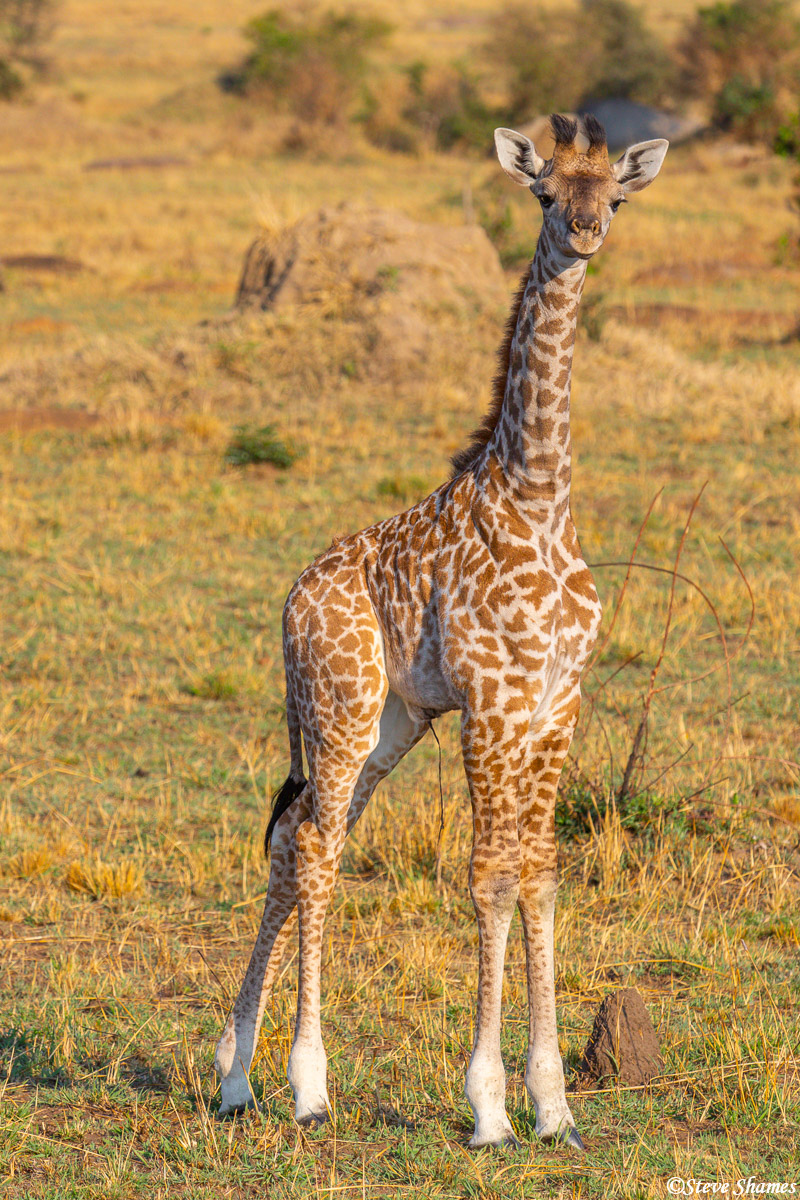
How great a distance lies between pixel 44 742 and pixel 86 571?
3119 mm

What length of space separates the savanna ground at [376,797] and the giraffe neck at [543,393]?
2078mm

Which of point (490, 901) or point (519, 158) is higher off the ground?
point (519, 158)

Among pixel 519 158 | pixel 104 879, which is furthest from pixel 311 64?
pixel 519 158

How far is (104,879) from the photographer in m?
6.20

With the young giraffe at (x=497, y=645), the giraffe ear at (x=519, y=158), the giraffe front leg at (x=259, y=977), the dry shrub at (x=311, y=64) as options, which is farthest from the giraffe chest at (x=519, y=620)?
the dry shrub at (x=311, y=64)

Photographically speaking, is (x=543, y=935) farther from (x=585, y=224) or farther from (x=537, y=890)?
(x=585, y=224)

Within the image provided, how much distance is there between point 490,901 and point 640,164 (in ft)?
7.64

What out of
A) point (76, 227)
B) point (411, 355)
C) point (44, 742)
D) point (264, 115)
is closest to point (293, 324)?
point (411, 355)

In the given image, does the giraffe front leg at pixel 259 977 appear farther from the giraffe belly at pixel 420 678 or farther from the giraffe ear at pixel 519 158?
the giraffe ear at pixel 519 158

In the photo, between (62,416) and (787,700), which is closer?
(787,700)

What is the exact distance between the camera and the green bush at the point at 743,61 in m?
41.9

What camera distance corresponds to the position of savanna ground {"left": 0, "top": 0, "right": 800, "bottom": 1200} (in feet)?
14.2

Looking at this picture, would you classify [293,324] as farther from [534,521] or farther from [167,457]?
[534,521]

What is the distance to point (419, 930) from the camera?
596 centimetres
